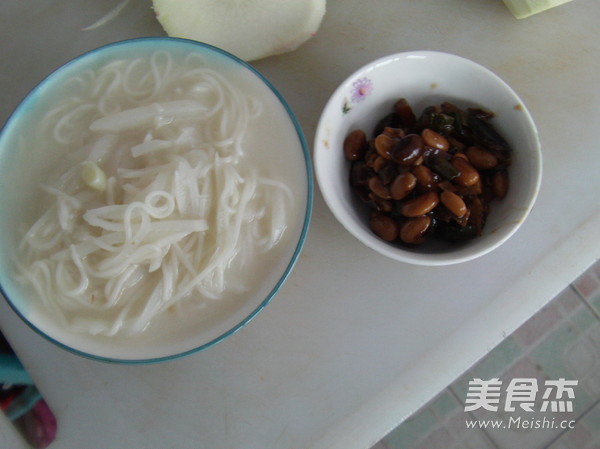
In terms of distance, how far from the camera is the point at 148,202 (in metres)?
0.86

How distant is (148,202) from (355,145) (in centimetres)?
40

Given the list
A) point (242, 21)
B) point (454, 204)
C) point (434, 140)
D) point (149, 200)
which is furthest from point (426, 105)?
point (149, 200)

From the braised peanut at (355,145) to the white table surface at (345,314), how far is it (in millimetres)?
140

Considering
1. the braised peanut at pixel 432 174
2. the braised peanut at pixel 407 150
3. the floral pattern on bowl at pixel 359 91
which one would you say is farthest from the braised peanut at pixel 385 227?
the floral pattern on bowl at pixel 359 91

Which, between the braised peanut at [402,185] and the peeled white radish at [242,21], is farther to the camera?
the peeled white radish at [242,21]

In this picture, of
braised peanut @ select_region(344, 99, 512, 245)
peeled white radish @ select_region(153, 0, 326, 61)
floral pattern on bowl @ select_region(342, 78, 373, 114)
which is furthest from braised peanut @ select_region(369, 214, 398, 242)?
peeled white radish @ select_region(153, 0, 326, 61)

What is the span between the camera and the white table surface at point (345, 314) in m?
0.98

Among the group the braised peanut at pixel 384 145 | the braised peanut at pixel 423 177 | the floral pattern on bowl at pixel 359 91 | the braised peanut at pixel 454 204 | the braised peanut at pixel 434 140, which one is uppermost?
the floral pattern on bowl at pixel 359 91

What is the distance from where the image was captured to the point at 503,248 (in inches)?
41.8

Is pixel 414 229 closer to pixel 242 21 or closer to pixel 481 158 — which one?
pixel 481 158

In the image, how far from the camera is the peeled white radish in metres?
1.05

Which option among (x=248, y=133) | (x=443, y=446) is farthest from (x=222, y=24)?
(x=443, y=446)

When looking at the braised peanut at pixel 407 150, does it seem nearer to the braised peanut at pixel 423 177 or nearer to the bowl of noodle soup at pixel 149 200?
the braised peanut at pixel 423 177

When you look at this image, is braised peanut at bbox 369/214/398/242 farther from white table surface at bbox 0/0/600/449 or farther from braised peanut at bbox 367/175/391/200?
white table surface at bbox 0/0/600/449
